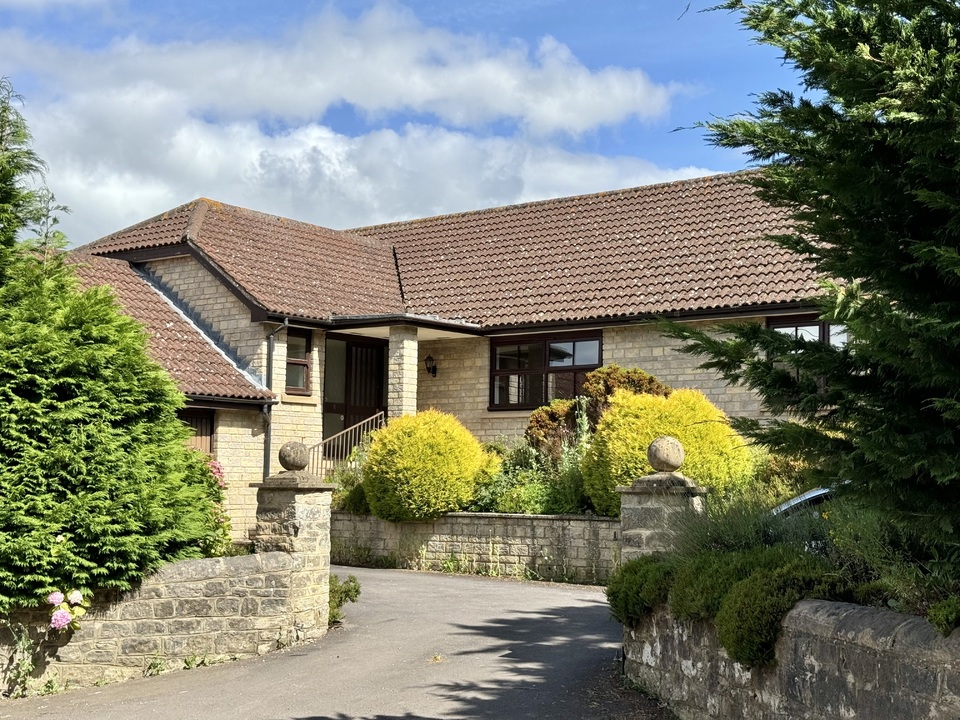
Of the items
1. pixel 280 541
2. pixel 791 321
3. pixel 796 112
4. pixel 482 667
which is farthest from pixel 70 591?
pixel 791 321

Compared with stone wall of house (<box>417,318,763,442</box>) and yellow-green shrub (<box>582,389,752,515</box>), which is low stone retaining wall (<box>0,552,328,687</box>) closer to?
yellow-green shrub (<box>582,389,752,515</box>)

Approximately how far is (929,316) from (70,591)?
8603mm

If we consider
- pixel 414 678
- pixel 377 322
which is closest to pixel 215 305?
pixel 377 322

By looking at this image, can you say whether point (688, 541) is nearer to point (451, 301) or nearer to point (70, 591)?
point (70, 591)

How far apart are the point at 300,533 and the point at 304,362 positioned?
12.4 metres

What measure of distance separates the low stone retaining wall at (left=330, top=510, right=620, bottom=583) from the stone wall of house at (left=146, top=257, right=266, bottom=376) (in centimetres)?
512

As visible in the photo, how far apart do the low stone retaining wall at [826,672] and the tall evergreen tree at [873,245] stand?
0.54 m

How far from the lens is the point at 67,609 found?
10.5 meters

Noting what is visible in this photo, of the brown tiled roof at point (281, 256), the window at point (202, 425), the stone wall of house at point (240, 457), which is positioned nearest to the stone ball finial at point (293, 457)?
the window at point (202, 425)

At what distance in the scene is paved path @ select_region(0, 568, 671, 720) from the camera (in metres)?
9.04

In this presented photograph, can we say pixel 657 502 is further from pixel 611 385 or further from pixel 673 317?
pixel 673 317

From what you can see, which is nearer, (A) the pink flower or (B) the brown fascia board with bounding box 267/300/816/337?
(A) the pink flower

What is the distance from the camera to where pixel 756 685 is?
24.0 feet

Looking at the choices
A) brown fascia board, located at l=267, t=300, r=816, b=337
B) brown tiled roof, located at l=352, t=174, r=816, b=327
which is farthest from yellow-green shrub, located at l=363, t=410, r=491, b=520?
brown tiled roof, located at l=352, t=174, r=816, b=327
